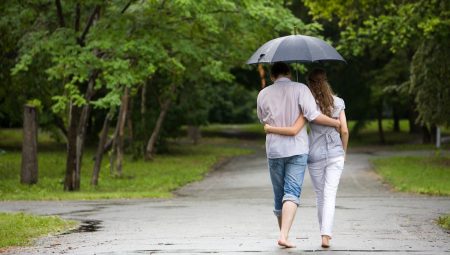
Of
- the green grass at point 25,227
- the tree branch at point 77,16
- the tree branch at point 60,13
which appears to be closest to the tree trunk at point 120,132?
the tree branch at point 77,16

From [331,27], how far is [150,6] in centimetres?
2766

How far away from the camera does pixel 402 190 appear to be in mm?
21625

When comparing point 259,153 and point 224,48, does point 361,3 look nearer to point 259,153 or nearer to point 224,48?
point 224,48

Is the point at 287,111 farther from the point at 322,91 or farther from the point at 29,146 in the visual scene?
the point at 29,146

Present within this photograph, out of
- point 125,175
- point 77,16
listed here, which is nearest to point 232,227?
point 77,16

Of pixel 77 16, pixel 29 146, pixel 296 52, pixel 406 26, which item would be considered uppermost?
pixel 406 26

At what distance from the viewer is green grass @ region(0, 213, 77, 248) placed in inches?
406

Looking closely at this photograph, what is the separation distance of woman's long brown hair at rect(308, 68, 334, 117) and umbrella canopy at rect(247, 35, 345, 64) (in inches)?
6.1

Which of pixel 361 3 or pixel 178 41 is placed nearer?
pixel 178 41

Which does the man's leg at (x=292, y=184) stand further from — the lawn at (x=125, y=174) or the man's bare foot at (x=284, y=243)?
the lawn at (x=125, y=174)

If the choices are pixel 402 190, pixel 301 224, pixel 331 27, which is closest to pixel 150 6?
pixel 402 190

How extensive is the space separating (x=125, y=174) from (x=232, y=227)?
19364 mm

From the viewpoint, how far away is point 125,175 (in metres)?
30.1

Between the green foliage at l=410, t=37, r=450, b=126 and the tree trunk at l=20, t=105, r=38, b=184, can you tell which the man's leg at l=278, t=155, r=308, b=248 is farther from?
the green foliage at l=410, t=37, r=450, b=126
